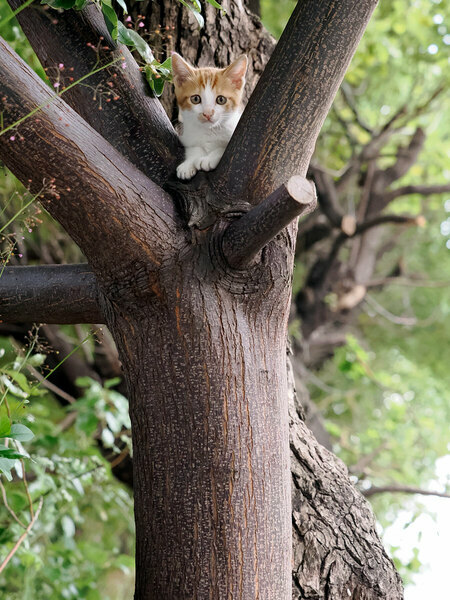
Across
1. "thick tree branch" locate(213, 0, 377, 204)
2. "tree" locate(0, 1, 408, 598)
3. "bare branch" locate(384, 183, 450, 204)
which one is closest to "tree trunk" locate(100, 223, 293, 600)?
"tree" locate(0, 1, 408, 598)

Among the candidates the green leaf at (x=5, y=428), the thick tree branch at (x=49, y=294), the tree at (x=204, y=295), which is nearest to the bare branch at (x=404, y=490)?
the tree at (x=204, y=295)

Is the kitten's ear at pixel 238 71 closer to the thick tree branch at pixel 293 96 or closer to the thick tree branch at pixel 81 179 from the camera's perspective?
the thick tree branch at pixel 293 96

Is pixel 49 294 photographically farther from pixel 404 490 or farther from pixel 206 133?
pixel 404 490

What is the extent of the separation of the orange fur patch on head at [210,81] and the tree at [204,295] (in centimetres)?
34

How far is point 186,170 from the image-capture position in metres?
1.19

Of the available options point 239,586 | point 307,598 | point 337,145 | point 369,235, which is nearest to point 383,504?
point 369,235

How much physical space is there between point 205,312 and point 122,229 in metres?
0.20

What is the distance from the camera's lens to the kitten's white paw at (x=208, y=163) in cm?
119

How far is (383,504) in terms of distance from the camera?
3479 mm

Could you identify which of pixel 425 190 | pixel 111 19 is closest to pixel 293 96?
pixel 111 19

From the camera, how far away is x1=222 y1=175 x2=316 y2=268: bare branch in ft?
2.96

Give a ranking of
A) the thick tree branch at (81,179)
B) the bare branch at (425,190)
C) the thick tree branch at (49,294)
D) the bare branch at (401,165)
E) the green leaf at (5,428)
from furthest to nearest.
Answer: the bare branch at (401,165) < the bare branch at (425,190) < the thick tree branch at (49,294) < the thick tree branch at (81,179) < the green leaf at (5,428)

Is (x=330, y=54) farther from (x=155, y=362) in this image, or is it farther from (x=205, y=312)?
(x=155, y=362)

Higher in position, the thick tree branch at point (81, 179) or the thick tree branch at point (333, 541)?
the thick tree branch at point (81, 179)
